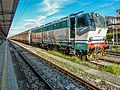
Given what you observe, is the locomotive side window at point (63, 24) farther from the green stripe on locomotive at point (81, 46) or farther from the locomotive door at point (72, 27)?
the green stripe on locomotive at point (81, 46)

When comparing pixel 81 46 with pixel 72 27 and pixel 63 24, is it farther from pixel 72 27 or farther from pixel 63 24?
pixel 63 24

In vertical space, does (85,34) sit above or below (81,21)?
below

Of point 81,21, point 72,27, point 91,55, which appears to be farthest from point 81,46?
point 72,27

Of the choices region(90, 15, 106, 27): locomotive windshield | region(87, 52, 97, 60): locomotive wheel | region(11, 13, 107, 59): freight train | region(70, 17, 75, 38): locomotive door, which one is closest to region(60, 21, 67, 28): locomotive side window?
region(11, 13, 107, 59): freight train

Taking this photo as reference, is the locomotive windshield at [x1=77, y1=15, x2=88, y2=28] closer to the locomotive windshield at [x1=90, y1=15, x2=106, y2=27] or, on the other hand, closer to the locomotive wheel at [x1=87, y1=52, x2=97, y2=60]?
the locomotive windshield at [x1=90, y1=15, x2=106, y2=27]

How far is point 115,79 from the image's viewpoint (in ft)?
27.8

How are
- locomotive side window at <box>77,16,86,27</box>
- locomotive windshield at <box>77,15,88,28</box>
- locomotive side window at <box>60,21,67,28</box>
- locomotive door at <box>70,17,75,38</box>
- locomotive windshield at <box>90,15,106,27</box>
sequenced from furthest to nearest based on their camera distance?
locomotive side window at <box>60,21,67,28</box> < locomotive door at <box>70,17,75,38</box> < locomotive side window at <box>77,16,86,27</box> < locomotive windshield at <box>77,15,88,28</box> < locomotive windshield at <box>90,15,106,27</box>

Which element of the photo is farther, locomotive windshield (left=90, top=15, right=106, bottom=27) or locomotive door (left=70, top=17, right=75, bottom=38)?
locomotive door (left=70, top=17, right=75, bottom=38)

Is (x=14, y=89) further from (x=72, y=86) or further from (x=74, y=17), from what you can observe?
(x=74, y=17)

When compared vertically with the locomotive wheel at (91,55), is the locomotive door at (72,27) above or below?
above

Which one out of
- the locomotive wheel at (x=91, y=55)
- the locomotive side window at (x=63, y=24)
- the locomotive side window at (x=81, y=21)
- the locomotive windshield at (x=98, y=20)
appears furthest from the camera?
the locomotive side window at (x=63, y=24)

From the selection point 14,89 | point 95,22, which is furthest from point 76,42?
point 14,89

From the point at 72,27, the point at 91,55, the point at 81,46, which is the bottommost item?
the point at 91,55

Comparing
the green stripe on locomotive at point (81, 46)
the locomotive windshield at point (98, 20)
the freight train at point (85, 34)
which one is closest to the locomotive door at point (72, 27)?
the freight train at point (85, 34)
